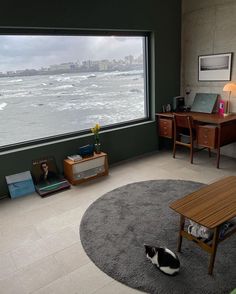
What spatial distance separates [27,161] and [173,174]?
2.14 meters

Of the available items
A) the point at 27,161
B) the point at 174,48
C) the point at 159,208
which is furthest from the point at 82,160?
the point at 174,48

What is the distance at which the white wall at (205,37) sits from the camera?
13.4 ft

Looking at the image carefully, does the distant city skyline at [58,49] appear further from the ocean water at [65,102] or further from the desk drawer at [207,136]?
the desk drawer at [207,136]

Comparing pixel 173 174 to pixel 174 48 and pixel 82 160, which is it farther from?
pixel 174 48

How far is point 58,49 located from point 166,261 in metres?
3.19

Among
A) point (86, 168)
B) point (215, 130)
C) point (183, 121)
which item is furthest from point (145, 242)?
point (183, 121)

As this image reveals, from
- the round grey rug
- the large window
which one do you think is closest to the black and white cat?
the round grey rug

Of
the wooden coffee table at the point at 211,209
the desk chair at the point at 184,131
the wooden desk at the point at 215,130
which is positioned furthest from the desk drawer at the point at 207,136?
the wooden coffee table at the point at 211,209

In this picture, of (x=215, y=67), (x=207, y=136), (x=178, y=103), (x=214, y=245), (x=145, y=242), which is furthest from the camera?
(x=178, y=103)

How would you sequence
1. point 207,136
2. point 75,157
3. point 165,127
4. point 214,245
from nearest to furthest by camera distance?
point 214,245
point 75,157
point 207,136
point 165,127

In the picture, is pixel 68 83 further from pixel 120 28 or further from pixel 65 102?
pixel 120 28

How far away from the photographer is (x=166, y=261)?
79.0 inches

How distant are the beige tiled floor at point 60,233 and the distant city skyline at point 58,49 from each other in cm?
184

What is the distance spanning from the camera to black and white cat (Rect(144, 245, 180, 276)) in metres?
1.99
